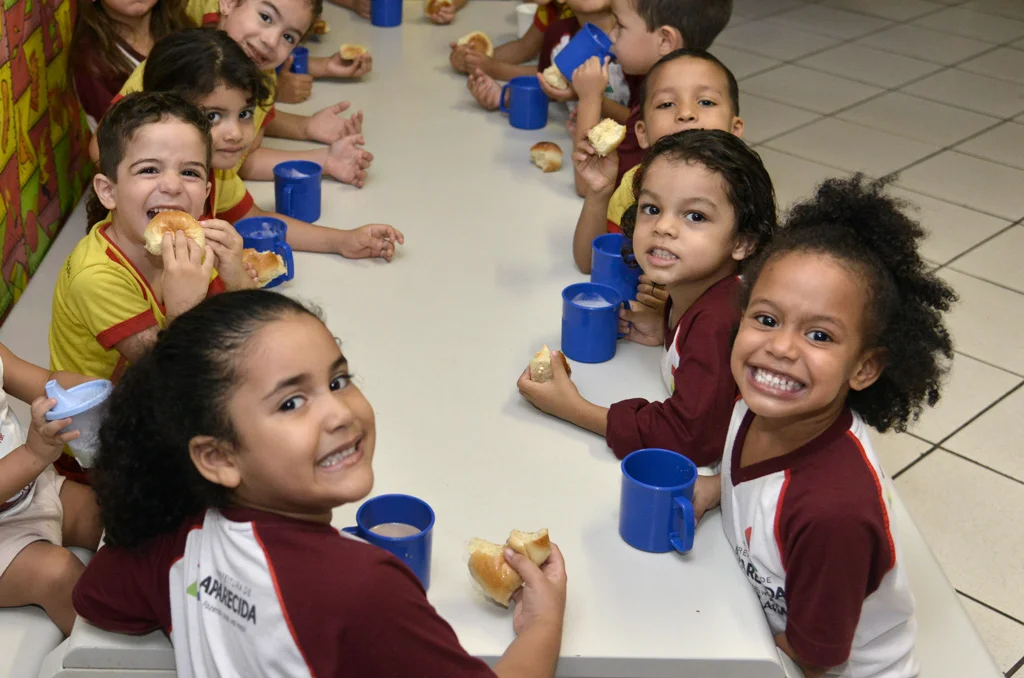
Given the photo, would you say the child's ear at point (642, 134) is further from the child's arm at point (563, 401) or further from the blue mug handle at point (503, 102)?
the child's arm at point (563, 401)

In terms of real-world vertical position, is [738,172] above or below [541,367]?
above

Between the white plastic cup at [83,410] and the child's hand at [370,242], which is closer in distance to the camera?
the white plastic cup at [83,410]

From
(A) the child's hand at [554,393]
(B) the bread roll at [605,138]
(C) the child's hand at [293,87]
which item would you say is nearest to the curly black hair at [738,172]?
(B) the bread roll at [605,138]

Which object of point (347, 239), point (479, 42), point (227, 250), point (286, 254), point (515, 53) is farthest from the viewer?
point (515, 53)

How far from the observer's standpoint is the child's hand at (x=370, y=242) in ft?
7.17

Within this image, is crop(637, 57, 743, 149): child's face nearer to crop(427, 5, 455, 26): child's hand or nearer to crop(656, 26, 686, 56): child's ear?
crop(656, 26, 686, 56): child's ear

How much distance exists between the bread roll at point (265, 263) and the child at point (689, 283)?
55 centimetres

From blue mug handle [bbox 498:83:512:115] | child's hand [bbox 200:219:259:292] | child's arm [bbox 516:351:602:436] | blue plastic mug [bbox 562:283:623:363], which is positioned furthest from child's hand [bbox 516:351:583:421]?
blue mug handle [bbox 498:83:512:115]

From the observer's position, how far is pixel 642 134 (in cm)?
239

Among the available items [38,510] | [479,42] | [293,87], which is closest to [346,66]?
[293,87]

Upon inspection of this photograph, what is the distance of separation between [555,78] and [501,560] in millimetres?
1770

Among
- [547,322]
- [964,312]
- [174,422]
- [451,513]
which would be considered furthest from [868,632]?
[964,312]

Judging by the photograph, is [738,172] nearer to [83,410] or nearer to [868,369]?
[868,369]

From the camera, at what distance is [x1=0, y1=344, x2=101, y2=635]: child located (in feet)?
4.74
